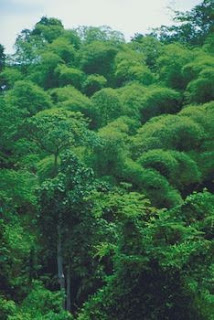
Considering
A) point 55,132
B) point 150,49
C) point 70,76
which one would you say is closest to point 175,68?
Answer: point 70,76

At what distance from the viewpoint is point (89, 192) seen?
8.20 metres

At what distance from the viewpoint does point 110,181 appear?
9.48 meters

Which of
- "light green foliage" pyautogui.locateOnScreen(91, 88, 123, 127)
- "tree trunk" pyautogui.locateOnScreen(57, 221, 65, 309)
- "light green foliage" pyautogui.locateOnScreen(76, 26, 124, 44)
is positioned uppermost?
"light green foliage" pyautogui.locateOnScreen(76, 26, 124, 44)

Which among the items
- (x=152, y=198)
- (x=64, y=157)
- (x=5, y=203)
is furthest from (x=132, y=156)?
(x=5, y=203)

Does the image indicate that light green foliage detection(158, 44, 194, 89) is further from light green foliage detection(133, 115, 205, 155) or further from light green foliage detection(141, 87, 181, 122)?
light green foliage detection(133, 115, 205, 155)

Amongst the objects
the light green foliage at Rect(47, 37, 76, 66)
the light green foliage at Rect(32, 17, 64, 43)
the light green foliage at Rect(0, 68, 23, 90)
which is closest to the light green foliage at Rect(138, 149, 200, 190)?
the light green foliage at Rect(47, 37, 76, 66)

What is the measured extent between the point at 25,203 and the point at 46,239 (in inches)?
28.3

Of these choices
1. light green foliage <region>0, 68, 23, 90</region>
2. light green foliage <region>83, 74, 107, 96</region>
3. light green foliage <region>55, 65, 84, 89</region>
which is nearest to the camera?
light green foliage <region>83, 74, 107, 96</region>

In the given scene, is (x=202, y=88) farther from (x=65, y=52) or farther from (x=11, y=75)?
(x=11, y=75)

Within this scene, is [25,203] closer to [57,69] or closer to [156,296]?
[156,296]

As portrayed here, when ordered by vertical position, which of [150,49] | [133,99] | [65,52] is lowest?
[133,99]

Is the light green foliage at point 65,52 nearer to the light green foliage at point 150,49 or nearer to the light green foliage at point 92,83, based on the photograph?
the light green foliage at point 150,49

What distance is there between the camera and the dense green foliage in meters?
5.21

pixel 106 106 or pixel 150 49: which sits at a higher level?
pixel 150 49
